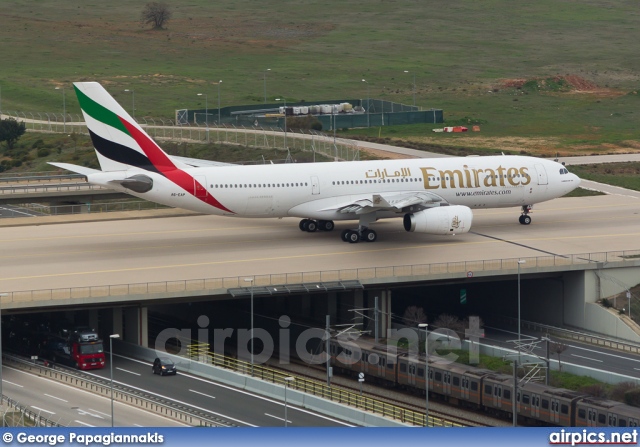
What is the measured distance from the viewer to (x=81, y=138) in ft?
573

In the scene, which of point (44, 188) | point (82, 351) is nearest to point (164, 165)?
point (82, 351)

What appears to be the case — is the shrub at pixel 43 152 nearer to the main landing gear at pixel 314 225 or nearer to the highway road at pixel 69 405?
the main landing gear at pixel 314 225

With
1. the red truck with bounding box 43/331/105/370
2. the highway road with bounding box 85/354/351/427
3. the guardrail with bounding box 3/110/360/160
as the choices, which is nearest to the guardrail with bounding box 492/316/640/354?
the highway road with bounding box 85/354/351/427

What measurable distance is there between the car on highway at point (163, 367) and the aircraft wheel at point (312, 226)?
2474 cm

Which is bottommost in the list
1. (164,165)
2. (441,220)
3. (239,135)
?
(441,220)

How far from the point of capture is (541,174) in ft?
334

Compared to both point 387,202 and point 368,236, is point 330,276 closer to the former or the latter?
point 387,202

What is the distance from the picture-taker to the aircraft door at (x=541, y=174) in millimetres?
101625

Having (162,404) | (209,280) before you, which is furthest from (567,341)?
(162,404)

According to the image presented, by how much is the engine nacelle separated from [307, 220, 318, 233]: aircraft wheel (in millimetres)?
9488

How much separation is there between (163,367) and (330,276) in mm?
14542

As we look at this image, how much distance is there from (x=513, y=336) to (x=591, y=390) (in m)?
15.8

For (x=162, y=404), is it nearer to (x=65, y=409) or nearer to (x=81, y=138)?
(x=65, y=409)

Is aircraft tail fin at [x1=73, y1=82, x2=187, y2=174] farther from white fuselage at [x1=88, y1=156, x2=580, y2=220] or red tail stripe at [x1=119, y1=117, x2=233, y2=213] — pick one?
white fuselage at [x1=88, y1=156, x2=580, y2=220]
